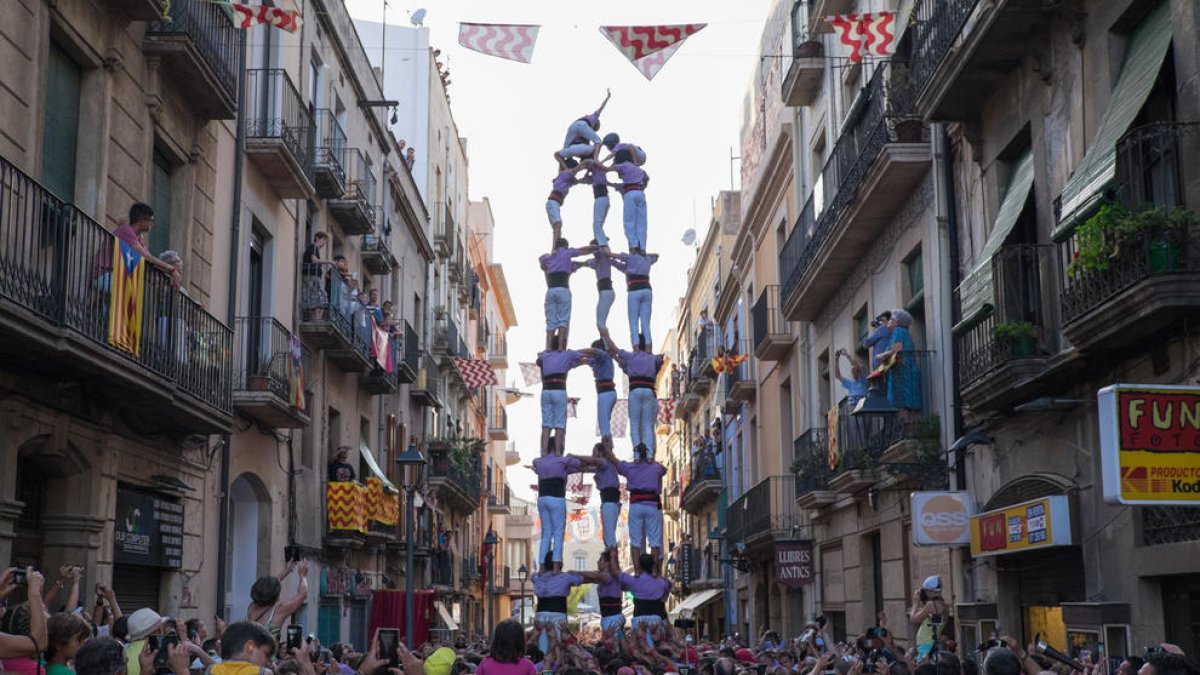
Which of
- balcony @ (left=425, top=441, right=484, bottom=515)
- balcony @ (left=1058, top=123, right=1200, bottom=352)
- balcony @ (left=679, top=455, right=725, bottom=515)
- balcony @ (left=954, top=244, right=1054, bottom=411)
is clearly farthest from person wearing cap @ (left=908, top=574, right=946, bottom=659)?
balcony @ (left=679, top=455, right=725, bottom=515)

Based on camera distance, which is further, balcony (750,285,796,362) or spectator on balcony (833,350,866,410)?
balcony (750,285,796,362)

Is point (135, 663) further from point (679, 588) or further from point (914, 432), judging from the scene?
point (679, 588)

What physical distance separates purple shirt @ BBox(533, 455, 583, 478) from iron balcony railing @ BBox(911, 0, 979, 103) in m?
6.32

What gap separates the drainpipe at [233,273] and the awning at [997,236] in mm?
9127

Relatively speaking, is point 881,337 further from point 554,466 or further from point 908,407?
point 554,466

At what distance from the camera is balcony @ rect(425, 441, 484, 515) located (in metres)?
35.8

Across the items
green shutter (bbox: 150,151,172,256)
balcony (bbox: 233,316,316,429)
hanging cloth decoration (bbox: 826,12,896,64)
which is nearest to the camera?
hanging cloth decoration (bbox: 826,12,896,64)

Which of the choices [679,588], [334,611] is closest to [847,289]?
[334,611]

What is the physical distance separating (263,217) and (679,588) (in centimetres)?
3448

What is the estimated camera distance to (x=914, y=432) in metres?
16.7

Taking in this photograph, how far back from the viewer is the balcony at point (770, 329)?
1067 inches

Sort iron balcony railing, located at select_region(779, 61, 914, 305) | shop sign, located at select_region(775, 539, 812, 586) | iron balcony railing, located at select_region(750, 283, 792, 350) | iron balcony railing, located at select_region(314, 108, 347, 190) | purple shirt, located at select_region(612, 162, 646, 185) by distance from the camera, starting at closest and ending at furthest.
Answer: iron balcony railing, located at select_region(779, 61, 914, 305) → purple shirt, located at select_region(612, 162, 646, 185) → iron balcony railing, located at select_region(314, 108, 347, 190) → shop sign, located at select_region(775, 539, 812, 586) → iron balcony railing, located at select_region(750, 283, 792, 350)

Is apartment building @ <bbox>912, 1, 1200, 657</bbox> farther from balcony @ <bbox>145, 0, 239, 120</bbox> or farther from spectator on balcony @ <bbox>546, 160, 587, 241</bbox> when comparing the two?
balcony @ <bbox>145, 0, 239, 120</bbox>

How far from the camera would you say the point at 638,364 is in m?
18.4
